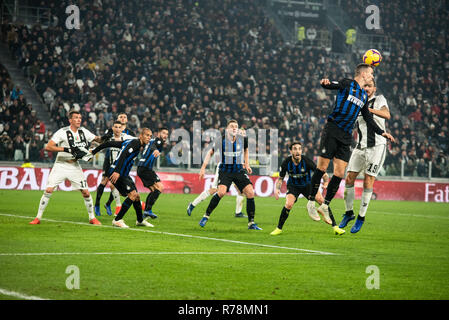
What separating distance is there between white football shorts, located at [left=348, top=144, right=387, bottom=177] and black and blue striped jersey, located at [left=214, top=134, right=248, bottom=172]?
278 cm

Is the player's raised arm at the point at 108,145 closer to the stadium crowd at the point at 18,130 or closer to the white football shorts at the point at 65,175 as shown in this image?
the white football shorts at the point at 65,175

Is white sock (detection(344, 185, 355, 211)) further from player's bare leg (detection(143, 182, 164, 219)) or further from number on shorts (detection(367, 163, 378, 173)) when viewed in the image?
player's bare leg (detection(143, 182, 164, 219))

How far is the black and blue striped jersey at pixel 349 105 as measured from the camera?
10.8 meters

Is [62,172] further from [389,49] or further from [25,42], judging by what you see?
[389,49]

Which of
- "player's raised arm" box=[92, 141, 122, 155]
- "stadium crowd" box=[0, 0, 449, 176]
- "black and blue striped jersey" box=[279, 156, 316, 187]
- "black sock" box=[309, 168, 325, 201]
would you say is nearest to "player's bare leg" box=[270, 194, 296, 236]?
"black and blue striped jersey" box=[279, 156, 316, 187]

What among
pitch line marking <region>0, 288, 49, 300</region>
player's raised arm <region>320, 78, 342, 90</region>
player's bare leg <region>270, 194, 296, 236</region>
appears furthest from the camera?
player's bare leg <region>270, 194, 296, 236</region>

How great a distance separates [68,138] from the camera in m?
12.7

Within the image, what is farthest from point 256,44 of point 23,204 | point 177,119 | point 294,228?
point 294,228

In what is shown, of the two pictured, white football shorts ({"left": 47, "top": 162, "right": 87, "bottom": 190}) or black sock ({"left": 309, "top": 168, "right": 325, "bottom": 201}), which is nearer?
black sock ({"left": 309, "top": 168, "right": 325, "bottom": 201})

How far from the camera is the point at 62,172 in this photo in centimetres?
1284

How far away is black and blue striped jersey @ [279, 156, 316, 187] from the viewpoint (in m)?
13.3

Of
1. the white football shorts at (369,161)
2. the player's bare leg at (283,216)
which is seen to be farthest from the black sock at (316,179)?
the player's bare leg at (283,216)

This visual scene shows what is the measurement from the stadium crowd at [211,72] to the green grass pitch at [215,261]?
13882mm
